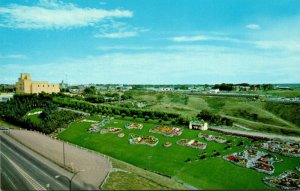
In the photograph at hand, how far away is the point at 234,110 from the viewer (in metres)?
154

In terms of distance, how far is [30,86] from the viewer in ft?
516

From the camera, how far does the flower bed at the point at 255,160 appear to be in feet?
209

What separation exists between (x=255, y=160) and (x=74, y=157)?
36.4 metres

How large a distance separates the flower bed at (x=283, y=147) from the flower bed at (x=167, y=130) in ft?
65.3

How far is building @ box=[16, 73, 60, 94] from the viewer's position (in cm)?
15600

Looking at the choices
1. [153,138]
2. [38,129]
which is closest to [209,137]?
[153,138]

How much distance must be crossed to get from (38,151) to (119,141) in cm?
2079

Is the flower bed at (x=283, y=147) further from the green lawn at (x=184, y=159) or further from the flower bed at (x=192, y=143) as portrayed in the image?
the flower bed at (x=192, y=143)

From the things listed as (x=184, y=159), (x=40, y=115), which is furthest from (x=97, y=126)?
(x=184, y=159)

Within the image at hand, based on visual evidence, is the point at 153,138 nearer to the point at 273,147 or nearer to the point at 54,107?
the point at 273,147

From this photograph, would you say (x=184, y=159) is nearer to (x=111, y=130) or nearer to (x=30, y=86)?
(x=111, y=130)

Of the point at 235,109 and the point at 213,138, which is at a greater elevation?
the point at 235,109

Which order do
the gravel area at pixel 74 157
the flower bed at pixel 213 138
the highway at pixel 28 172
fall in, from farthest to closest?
1. the flower bed at pixel 213 138
2. the gravel area at pixel 74 157
3. the highway at pixel 28 172

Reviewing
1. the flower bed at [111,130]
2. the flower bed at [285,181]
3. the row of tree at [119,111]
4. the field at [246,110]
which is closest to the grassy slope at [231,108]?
the field at [246,110]
